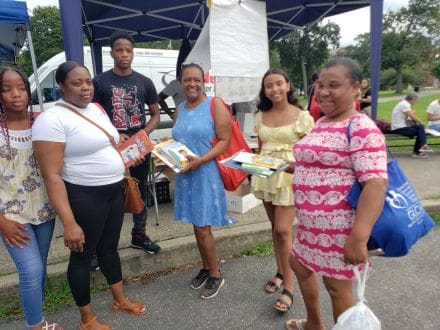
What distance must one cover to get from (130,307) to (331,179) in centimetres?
191

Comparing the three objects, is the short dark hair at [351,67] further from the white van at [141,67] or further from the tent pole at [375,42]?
the white van at [141,67]

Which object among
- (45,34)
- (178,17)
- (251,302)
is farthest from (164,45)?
(251,302)

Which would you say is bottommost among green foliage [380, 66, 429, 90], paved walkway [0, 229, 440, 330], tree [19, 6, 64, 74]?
paved walkway [0, 229, 440, 330]

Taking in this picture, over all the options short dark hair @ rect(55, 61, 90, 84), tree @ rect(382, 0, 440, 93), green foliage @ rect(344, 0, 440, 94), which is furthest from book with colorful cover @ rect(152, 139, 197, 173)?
tree @ rect(382, 0, 440, 93)

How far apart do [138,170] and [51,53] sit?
33.4 meters

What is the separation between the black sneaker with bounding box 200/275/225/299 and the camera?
2.88 m

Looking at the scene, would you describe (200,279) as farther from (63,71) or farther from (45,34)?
(45,34)

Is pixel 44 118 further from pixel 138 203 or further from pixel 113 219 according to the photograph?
pixel 138 203

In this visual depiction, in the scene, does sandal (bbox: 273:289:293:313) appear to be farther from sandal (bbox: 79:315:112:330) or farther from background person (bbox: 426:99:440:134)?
background person (bbox: 426:99:440:134)


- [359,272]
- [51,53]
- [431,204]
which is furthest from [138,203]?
[51,53]

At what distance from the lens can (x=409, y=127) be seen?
7418 millimetres

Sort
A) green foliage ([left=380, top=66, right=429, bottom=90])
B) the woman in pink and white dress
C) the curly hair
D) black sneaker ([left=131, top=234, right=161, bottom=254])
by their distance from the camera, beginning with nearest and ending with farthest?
1. the woman in pink and white dress
2. the curly hair
3. black sneaker ([left=131, top=234, right=161, bottom=254])
4. green foliage ([left=380, top=66, right=429, bottom=90])

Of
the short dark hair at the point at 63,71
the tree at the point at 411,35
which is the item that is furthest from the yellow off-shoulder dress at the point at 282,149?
the tree at the point at 411,35

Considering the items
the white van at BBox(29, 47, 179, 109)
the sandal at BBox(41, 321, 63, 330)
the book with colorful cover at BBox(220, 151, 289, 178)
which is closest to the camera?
the book with colorful cover at BBox(220, 151, 289, 178)
